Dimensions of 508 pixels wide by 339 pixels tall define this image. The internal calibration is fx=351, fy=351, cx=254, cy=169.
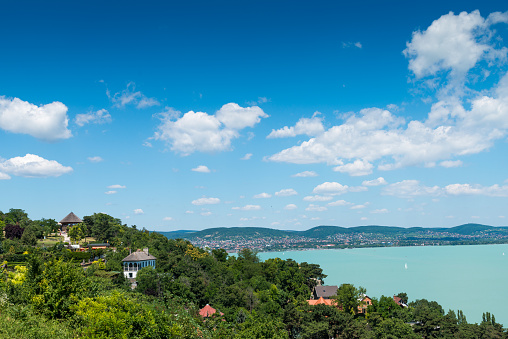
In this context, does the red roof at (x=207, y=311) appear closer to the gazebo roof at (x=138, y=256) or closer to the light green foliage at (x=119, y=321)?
the gazebo roof at (x=138, y=256)

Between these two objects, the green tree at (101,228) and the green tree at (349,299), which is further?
the green tree at (101,228)

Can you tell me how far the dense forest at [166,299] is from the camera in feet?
47.8

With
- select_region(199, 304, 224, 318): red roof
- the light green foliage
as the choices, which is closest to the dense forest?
the light green foliage

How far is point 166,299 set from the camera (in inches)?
1513

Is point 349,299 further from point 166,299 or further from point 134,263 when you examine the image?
point 134,263

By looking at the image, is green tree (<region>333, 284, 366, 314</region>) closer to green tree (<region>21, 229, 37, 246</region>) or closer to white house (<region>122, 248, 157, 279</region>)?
white house (<region>122, 248, 157, 279</region>)

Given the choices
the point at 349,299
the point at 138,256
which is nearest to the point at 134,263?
the point at 138,256

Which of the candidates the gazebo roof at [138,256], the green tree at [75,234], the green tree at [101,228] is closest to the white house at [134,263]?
the gazebo roof at [138,256]

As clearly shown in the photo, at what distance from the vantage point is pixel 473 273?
138625 millimetres

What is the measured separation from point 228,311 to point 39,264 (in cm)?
2727

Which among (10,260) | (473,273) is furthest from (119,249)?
(473,273)

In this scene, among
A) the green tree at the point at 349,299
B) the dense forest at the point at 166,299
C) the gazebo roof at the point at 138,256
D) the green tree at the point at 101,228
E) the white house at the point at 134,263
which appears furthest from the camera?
the green tree at the point at 101,228

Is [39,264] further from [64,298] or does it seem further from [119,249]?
[119,249]

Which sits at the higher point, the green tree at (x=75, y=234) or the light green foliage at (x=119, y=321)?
the green tree at (x=75, y=234)
